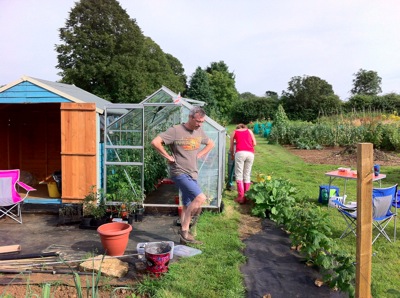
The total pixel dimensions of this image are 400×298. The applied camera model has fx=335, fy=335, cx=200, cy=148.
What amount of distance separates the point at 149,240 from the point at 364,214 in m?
3.53

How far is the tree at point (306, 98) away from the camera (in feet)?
105

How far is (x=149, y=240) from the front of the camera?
534 centimetres

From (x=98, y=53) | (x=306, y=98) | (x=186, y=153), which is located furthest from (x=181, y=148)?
(x=306, y=98)

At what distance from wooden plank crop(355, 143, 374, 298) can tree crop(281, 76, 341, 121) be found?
30.4 meters

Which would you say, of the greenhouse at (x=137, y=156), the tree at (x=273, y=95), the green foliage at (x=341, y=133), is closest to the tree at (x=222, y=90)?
the tree at (x=273, y=95)

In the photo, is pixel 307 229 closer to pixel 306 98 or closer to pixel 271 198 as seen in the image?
pixel 271 198

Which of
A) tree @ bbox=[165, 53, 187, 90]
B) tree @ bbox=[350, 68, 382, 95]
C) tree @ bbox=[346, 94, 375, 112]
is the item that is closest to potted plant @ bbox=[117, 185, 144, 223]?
tree @ bbox=[346, 94, 375, 112]

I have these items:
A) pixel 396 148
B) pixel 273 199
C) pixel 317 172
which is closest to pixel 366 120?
pixel 396 148

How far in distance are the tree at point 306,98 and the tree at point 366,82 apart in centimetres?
2054

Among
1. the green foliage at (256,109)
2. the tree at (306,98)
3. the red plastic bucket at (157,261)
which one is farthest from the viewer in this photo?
the green foliage at (256,109)

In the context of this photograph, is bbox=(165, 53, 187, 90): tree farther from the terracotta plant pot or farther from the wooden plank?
the wooden plank

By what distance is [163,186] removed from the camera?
916 cm

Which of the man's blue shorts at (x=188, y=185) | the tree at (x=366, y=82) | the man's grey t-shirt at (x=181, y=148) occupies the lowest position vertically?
the man's blue shorts at (x=188, y=185)

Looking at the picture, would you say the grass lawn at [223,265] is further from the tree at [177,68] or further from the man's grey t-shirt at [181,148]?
Result: the tree at [177,68]
